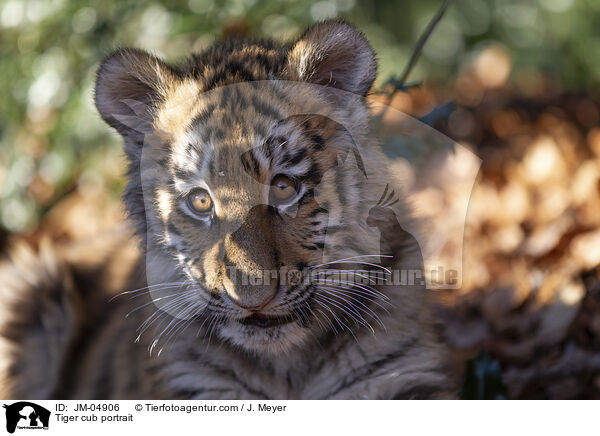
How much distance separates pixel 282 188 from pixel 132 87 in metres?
0.56

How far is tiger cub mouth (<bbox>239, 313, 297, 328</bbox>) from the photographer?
181 centimetres

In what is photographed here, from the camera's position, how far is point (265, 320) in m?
1.83

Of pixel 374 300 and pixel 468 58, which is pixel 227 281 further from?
pixel 468 58

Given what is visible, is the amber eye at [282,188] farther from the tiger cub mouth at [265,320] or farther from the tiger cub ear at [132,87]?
the tiger cub ear at [132,87]

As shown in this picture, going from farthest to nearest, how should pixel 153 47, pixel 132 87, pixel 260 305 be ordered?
pixel 153 47
pixel 132 87
pixel 260 305

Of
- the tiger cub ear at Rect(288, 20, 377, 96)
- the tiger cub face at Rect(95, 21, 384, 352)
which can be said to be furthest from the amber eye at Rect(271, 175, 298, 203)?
the tiger cub ear at Rect(288, 20, 377, 96)

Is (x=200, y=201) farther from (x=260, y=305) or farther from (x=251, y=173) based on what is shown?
(x=260, y=305)

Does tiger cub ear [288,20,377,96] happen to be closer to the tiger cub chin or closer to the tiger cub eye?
the tiger cub chin

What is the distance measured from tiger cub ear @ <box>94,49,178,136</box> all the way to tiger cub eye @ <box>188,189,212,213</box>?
0.28 meters

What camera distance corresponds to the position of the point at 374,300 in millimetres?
2000
